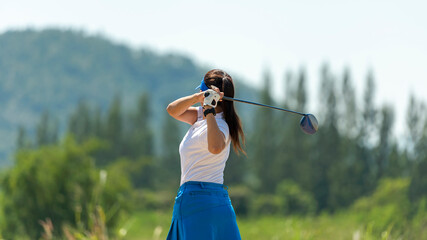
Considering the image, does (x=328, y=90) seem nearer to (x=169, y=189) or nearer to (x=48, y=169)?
(x=169, y=189)

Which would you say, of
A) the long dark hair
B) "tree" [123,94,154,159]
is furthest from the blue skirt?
"tree" [123,94,154,159]

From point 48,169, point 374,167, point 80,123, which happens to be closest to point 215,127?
point 48,169

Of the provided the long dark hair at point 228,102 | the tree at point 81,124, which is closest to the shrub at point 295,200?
the tree at point 81,124

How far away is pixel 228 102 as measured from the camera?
3.60m

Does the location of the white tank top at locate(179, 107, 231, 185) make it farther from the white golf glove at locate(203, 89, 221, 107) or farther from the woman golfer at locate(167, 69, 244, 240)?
the white golf glove at locate(203, 89, 221, 107)

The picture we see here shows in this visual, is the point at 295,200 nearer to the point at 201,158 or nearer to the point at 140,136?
the point at 140,136

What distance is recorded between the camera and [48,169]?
68.3 feet

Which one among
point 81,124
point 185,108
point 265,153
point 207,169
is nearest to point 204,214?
point 207,169

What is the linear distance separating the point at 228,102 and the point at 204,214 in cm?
67

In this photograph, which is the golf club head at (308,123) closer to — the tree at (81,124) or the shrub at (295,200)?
the shrub at (295,200)

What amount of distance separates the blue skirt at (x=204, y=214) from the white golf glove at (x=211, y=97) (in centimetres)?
46

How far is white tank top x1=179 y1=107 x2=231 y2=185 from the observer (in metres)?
3.46

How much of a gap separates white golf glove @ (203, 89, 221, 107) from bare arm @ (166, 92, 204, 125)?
0.06 meters

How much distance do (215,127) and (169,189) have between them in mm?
55009
